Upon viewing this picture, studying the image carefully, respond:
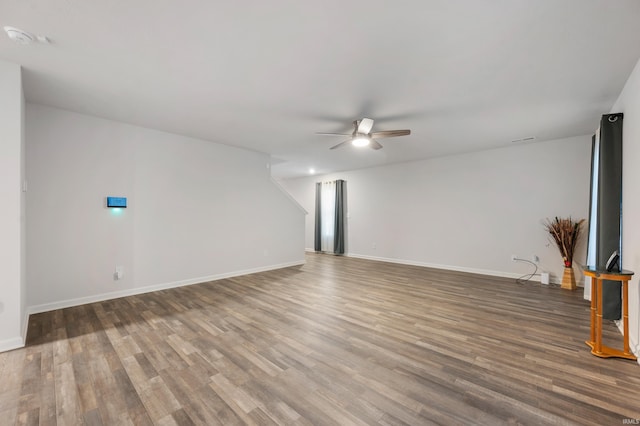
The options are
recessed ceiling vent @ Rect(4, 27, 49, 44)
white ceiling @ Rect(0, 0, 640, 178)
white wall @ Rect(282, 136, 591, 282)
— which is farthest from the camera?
white wall @ Rect(282, 136, 591, 282)

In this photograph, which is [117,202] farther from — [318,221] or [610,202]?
[610,202]

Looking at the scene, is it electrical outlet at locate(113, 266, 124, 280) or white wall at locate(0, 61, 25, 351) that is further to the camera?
electrical outlet at locate(113, 266, 124, 280)

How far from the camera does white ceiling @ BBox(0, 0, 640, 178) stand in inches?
71.2

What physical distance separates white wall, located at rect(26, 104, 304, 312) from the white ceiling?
1.65ft

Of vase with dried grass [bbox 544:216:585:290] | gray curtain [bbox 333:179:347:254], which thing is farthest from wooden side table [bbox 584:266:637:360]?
gray curtain [bbox 333:179:347:254]

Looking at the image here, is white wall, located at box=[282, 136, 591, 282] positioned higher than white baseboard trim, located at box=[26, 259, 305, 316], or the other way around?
white wall, located at box=[282, 136, 591, 282]

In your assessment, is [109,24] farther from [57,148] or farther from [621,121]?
[621,121]

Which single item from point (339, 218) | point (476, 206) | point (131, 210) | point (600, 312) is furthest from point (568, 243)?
point (131, 210)

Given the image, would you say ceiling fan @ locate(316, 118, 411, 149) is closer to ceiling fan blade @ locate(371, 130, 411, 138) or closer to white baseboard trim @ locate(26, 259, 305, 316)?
ceiling fan blade @ locate(371, 130, 411, 138)

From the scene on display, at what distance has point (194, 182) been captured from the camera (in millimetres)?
4754

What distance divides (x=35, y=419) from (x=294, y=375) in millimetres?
1574

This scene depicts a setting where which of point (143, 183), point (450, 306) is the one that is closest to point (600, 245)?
point (450, 306)

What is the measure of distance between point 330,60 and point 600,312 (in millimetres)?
3268

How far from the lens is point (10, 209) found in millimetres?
2436
